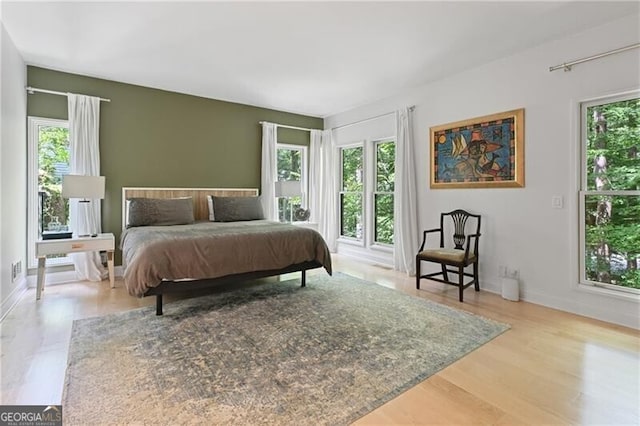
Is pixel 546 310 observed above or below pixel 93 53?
below

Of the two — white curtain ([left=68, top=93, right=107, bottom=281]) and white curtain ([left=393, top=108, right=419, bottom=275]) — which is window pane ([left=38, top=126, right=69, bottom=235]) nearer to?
white curtain ([left=68, top=93, right=107, bottom=281])

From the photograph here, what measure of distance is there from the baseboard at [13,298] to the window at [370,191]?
179 inches

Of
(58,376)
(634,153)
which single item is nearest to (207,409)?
(58,376)

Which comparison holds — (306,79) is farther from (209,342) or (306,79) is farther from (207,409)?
(207,409)

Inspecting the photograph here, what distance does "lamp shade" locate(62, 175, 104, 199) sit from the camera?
3492 millimetres

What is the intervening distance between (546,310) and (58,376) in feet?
13.1

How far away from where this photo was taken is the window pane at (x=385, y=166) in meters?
5.21

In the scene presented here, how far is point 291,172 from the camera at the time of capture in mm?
6133

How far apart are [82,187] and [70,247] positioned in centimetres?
67

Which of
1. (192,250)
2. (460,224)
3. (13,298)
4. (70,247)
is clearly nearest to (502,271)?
(460,224)

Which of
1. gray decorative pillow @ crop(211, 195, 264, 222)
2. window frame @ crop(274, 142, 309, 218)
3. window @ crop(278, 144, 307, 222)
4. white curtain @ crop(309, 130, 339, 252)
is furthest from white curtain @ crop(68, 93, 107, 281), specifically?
white curtain @ crop(309, 130, 339, 252)

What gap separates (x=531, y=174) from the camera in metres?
3.38

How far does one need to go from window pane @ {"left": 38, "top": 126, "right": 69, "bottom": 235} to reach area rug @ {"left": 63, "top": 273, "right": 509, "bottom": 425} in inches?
78.3

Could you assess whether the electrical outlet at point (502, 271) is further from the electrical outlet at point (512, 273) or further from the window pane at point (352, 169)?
the window pane at point (352, 169)
